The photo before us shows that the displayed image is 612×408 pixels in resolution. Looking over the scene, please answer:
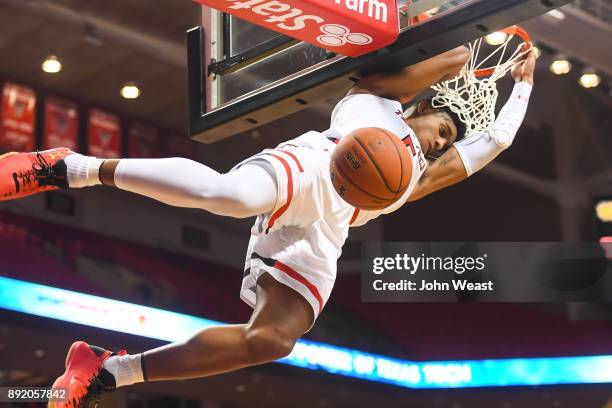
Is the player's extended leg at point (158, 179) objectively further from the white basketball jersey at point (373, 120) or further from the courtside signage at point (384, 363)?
the courtside signage at point (384, 363)

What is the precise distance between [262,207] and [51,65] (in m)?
8.83

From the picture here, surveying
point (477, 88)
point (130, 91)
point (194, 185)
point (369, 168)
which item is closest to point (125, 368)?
point (194, 185)

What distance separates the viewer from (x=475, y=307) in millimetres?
14531

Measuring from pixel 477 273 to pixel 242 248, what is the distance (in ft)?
14.0

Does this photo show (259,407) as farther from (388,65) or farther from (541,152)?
(388,65)

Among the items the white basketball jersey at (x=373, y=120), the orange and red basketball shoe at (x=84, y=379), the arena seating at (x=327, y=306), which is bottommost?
the orange and red basketball shoe at (x=84, y=379)

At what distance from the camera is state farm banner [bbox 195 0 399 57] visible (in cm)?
393

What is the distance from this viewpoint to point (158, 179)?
370 cm

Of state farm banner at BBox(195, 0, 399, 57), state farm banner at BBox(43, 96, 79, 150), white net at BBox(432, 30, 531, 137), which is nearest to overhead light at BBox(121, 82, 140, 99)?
state farm banner at BBox(43, 96, 79, 150)

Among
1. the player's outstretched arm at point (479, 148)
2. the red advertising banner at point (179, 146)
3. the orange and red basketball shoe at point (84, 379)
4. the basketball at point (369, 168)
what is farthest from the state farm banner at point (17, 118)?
the basketball at point (369, 168)

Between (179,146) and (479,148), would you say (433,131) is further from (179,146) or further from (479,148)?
(179,146)

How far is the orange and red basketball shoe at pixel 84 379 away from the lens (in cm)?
404

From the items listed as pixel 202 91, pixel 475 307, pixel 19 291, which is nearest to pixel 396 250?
pixel 475 307

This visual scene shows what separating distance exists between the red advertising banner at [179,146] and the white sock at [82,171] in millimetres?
9565
